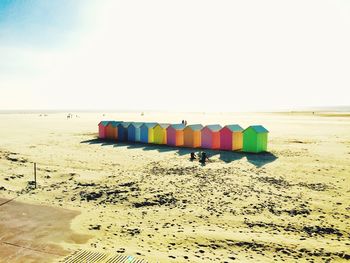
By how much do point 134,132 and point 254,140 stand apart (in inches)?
462

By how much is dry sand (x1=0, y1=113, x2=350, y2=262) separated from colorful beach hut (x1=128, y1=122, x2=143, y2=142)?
382 inches

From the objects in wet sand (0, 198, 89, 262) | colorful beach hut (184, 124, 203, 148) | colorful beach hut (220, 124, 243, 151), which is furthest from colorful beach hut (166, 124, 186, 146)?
wet sand (0, 198, 89, 262)

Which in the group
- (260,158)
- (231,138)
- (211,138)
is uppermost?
(231,138)

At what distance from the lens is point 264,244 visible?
8.05 metres

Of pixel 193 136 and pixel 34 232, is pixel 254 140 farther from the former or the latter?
pixel 34 232

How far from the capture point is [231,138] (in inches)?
925

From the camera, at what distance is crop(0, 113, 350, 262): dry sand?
25.6 feet

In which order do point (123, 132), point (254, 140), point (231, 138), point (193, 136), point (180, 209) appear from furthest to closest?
1. point (123, 132)
2. point (193, 136)
3. point (231, 138)
4. point (254, 140)
5. point (180, 209)

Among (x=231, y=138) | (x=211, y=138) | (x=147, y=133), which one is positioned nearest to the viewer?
(x=231, y=138)

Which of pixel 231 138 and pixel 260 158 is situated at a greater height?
pixel 231 138

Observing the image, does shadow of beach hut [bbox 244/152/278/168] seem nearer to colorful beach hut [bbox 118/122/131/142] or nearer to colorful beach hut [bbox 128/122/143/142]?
colorful beach hut [bbox 128/122/143/142]

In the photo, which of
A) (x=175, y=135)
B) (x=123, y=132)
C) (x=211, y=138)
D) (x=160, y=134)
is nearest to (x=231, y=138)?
(x=211, y=138)

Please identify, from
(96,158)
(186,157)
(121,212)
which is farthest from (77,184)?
(186,157)

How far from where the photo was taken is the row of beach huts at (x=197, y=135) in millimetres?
22922
